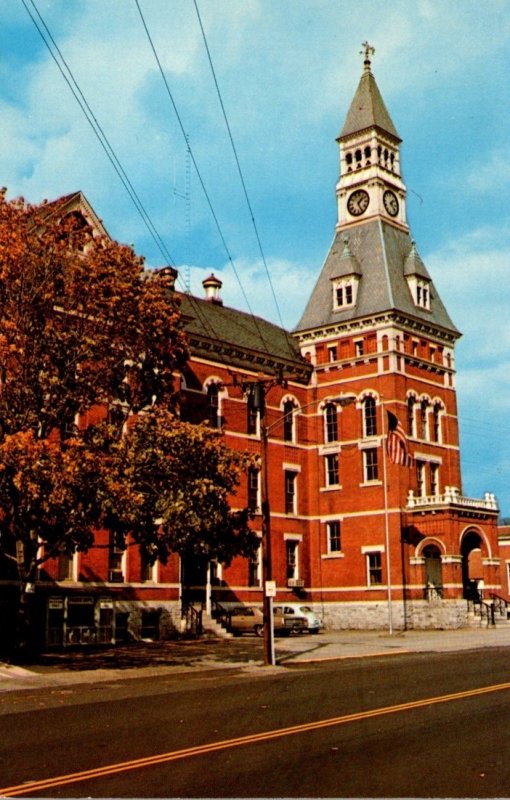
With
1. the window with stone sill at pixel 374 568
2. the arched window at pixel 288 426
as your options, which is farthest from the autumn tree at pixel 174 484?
the arched window at pixel 288 426

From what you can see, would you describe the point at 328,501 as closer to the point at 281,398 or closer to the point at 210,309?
the point at 281,398

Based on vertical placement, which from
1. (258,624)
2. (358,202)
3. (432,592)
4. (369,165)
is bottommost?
(258,624)

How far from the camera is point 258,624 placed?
1650 inches

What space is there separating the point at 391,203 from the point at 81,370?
114 ft

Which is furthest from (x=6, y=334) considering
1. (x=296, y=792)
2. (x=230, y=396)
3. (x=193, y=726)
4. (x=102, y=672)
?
(x=230, y=396)

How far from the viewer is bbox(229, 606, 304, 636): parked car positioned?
137ft

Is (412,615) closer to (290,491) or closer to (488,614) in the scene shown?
(488,614)

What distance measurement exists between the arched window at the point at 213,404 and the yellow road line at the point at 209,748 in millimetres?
30943

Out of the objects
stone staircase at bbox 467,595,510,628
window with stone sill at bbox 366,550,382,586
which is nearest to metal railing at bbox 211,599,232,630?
window with stone sill at bbox 366,550,382,586

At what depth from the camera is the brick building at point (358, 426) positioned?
150 feet

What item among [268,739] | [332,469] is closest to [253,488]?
[332,469]

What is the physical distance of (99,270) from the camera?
82.7 feet

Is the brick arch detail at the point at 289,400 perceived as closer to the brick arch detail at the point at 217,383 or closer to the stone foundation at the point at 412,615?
the brick arch detail at the point at 217,383

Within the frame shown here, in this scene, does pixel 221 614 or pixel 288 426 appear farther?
pixel 288 426
